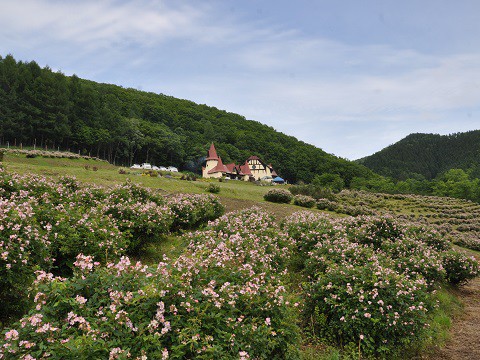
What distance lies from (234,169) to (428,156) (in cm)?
11222

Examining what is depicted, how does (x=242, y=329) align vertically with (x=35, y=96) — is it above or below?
below

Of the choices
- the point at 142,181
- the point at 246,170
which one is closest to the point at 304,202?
the point at 142,181

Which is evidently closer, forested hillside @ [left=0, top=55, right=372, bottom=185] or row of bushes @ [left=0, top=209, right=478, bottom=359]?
row of bushes @ [left=0, top=209, right=478, bottom=359]

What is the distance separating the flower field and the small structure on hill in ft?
202

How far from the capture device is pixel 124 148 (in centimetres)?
7712

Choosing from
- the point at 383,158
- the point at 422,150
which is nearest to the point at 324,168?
the point at 383,158

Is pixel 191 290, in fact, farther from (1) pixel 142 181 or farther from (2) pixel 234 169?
(2) pixel 234 169

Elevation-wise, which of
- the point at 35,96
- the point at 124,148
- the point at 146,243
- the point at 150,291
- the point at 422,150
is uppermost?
the point at 422,150

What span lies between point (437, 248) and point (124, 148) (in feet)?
248

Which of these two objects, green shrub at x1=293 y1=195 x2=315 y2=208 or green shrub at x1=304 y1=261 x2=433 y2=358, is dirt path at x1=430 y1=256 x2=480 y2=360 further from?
green shrub at x1=293 y1=195 x2=315 y2=208

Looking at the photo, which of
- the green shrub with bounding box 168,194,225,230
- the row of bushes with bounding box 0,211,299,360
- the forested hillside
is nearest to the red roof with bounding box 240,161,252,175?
the forested hillside

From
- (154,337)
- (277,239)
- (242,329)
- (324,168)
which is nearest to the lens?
(154,337)

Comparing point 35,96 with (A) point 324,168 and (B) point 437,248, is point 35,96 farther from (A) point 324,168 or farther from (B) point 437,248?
(A) point 324,168

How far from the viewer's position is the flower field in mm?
3395
